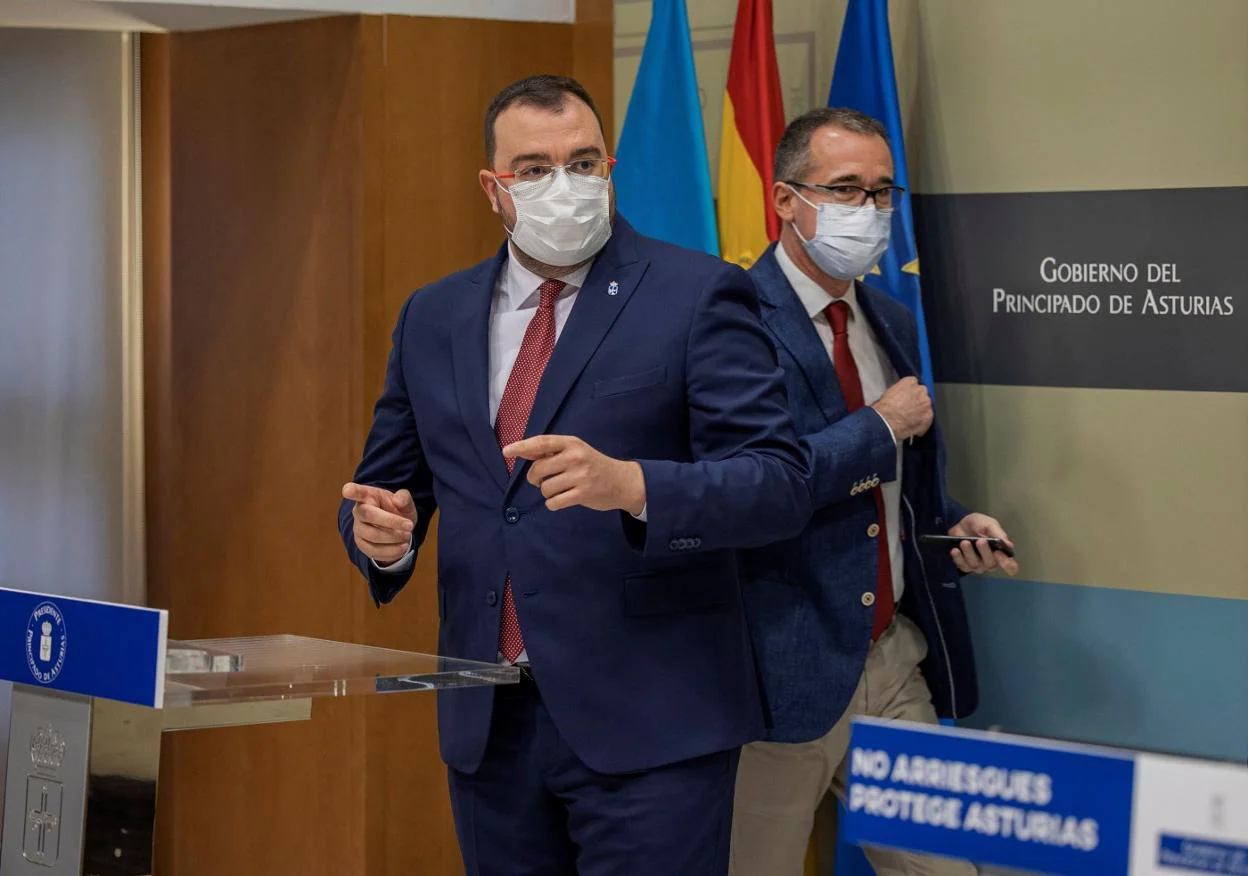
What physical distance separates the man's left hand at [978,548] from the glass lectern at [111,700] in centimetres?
137

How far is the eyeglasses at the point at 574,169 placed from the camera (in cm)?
261

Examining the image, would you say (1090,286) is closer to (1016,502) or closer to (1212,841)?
(1016,502)

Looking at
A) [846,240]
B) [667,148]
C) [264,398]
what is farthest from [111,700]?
[264,398]

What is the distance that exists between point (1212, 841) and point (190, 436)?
12.0ft

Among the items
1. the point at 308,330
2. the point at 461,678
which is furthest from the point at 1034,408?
the point at 461,678

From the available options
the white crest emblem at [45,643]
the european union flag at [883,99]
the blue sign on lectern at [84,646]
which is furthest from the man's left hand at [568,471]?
the european union flag at [883,99]

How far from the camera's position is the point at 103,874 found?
2.00m

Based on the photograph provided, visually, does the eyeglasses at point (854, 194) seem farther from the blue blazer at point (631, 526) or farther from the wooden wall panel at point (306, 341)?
the wooden wall panel at point (306, 341)

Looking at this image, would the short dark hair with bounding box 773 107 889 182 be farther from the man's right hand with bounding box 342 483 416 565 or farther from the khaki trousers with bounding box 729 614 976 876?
the man's right hand with bounding box 342 483 416 565

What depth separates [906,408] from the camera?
3.17 meters

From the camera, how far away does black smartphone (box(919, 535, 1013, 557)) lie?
3.25 metres

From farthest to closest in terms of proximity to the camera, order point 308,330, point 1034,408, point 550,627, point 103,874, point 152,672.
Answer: point 308,330 < point 1034,408 < point 550,627 < point 103,874 < point 152,672

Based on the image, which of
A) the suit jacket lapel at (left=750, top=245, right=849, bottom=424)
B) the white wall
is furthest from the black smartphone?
the white wall

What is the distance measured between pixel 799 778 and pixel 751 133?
1.59 meters
